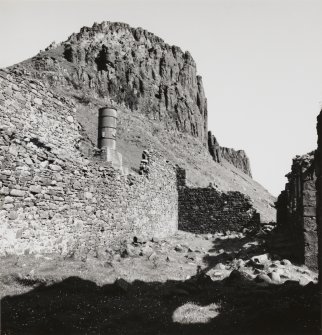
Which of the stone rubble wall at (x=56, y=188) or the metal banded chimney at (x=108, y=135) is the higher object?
the metal banded chimney at (x=108, y=135)

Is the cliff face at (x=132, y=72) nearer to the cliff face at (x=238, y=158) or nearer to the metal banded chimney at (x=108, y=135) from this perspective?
the cliff face at (x=238, y=158)

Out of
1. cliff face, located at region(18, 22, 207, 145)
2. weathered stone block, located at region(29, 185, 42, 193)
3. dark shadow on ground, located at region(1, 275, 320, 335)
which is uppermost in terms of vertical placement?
cliff face, located at region(18, 22, 207, 145)

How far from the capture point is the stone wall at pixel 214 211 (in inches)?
757

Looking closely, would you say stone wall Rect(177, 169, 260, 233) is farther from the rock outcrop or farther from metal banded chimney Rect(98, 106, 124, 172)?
the rock outcrop

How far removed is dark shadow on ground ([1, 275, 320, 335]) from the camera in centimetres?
448

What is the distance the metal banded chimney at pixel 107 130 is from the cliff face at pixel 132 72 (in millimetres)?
50327

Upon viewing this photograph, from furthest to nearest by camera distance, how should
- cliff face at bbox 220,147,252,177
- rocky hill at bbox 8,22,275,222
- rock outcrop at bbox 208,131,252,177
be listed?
1. cliff face at bbox 220,147,252,177
2. rock outcrop at bbox 208,131,252,177
3. rocky hill at bbox 8,22,275,222

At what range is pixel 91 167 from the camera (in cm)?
1041

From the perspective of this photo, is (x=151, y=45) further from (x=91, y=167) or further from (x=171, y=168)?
(x=91, y=167)

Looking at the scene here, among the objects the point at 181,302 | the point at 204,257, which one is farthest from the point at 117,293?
the point at 204,257

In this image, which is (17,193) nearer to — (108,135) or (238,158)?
(108,135)

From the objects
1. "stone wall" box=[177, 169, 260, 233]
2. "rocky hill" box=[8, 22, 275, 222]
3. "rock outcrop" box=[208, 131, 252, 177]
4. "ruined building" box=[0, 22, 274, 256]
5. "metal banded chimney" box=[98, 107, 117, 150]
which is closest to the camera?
"ruined building" box=[0, 22, 274, 256]

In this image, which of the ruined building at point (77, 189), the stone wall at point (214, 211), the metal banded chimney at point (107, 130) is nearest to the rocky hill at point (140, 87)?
the ruined building at point (77, 189)

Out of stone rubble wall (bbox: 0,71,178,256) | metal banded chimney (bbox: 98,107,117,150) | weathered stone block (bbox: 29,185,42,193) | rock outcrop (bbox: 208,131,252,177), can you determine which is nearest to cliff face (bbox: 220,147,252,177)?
rock outcrop (bbox: 208,131,252,177)
